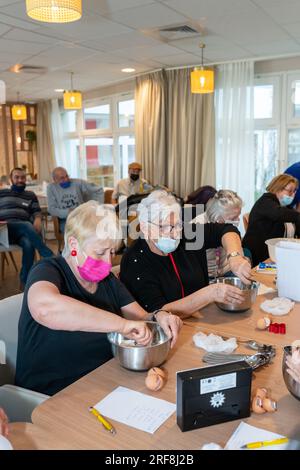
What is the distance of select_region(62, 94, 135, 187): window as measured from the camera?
7.70 meters

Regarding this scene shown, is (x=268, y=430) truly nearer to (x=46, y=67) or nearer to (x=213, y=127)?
(x=213, y=127)

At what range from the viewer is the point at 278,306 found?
1.81m

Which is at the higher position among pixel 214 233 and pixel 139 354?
pixel 214 233

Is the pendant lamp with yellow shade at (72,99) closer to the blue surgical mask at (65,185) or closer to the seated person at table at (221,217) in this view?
the blue surgical mask at (65,185)

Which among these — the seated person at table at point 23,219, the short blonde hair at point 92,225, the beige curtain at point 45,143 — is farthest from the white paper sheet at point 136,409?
the beige curtain at point 45,143

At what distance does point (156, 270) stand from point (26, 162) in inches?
334

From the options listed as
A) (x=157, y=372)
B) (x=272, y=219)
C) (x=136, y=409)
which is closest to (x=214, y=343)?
(x=157, y=372)

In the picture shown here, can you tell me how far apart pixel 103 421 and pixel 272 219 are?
7.78ft

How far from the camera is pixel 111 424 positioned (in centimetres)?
102

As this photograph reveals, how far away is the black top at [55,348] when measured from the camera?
1.38m

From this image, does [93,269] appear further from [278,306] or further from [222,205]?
[222,205]

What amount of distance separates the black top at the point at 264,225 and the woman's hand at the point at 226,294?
1482 mm

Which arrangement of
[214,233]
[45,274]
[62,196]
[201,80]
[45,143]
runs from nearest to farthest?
[45,274] < [214,233] < [201,80] < [62,196] < [45,143]

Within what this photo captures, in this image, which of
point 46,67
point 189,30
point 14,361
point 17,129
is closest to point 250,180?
point 189,30
